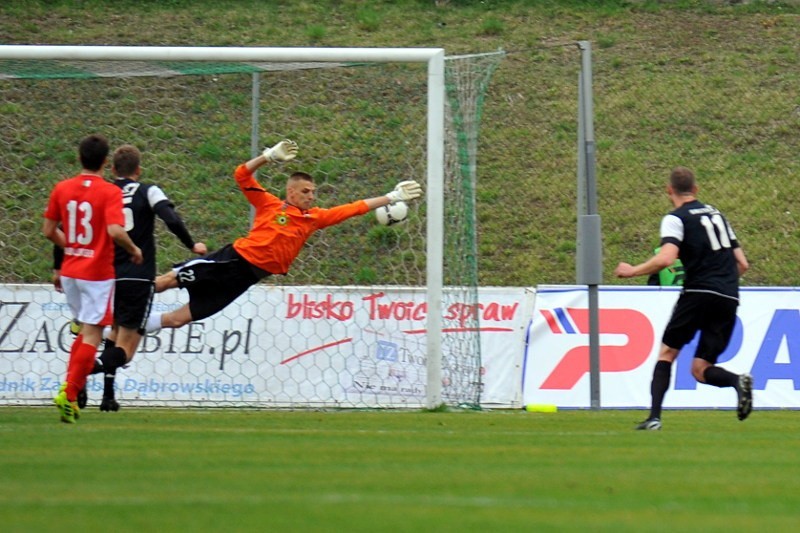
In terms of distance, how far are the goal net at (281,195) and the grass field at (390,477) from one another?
279cm

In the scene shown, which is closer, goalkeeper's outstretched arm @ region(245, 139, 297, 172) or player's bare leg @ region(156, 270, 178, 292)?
goalkeeper's outstretched arm @ region(245, 139, 297, 172)

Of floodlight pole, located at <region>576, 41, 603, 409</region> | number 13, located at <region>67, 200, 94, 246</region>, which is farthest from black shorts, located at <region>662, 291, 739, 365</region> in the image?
number 13, located at <region>67, 200, 94, 246</region>

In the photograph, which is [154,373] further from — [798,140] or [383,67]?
[798,140]

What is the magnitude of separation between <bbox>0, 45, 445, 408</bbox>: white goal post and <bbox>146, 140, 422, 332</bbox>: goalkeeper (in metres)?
0.35

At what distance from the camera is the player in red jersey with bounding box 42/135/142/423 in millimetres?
8664

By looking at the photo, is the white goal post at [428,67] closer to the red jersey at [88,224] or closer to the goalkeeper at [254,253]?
the goalkeeper at [254,253]

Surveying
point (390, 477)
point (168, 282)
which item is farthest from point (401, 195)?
point (390, 477)

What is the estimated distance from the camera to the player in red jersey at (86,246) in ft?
28.4

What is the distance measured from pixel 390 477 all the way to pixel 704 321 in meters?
4.55

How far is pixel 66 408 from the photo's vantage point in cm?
862

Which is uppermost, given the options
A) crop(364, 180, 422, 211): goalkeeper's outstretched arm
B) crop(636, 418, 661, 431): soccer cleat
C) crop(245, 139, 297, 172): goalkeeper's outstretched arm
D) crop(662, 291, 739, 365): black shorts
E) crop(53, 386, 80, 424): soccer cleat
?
crop(245, 139, 297, 172): goalkeeper's outstretched arm

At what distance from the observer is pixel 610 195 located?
18.3m

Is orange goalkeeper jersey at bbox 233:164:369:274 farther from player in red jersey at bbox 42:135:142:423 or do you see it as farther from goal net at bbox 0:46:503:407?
player in red jersey at bbox 42:135:142:423

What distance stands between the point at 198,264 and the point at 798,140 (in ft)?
40.7
